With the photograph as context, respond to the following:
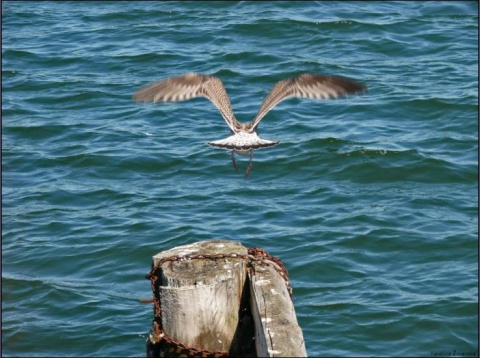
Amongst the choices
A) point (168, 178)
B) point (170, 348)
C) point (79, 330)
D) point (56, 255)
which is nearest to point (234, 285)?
point (170, 348)

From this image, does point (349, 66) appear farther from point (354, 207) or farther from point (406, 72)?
point (354, 207)

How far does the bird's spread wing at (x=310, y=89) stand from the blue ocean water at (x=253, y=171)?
1.55m

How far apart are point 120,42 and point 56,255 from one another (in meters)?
5.92

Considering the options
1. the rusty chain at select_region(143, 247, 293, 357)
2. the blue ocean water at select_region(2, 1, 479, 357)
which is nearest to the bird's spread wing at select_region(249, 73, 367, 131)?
the blue ocean water at select_region(2, 1, 479, 357)

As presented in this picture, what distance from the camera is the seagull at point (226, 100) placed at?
267 inches

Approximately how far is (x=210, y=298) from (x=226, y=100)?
3.15m

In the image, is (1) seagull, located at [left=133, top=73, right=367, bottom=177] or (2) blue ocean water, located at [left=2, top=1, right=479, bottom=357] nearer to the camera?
(1) seagull, located at [left=133, top=73, right=367, bottom=177]

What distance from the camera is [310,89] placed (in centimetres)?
715

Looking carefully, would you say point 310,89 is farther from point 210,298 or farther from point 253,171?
point 253,171

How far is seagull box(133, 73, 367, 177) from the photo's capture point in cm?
679

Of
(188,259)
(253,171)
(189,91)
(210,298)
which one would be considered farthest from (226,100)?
(210,298)

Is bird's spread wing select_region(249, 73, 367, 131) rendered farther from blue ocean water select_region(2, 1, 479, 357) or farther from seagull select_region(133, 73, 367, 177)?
blue ocean water select_region(2, 1, 479, 357)

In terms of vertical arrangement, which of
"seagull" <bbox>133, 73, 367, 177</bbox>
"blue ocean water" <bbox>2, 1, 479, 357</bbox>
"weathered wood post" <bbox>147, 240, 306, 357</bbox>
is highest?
"seagull" <bbox>133, 73, 367, 177</bbox>

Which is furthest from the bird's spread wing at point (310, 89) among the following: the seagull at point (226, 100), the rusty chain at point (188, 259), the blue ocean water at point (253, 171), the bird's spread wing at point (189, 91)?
the rusty chain at point (188, 259)
